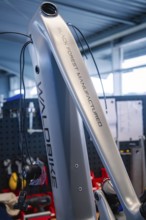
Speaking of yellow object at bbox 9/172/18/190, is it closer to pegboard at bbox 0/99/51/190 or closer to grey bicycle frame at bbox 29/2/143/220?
pegboard at bbox 0/99/51/190

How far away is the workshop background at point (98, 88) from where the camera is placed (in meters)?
1.30

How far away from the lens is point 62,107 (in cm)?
69

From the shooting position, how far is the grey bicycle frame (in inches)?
23.6

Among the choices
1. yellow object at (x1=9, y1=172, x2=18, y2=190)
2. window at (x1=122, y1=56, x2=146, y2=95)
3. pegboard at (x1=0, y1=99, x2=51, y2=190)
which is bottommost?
yellow object at (x1=9, y1=172, x2=18, y2=190)

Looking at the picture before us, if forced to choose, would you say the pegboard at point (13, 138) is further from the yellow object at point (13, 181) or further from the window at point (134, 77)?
the window at point (134, 77)

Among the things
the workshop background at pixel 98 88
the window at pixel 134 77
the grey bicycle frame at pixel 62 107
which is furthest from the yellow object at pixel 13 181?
the window at pixel 134 77

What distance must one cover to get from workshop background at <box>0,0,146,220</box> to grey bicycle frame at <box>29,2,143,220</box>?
96 mm

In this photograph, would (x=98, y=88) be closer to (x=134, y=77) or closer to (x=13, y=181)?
(x=134, y=77)

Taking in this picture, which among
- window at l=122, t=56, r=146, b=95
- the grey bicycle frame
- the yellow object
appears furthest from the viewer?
window at l=122, t=56, r=146, b=95

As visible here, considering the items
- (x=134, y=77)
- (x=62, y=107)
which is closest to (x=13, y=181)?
(x=62, y=107)

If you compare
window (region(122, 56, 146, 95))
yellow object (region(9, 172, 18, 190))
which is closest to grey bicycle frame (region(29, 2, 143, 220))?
yellow object (region(9, 172, 18, 190))

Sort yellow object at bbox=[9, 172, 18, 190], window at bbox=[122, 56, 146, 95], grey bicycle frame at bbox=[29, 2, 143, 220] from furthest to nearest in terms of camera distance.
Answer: window at bbox=[122, 56, 146, 95]
yellow object at bbox=[9, 172, 18, 190]
grey bicycle frame at bbox=[29, 2, 143, 220]

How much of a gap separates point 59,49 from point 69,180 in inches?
13.2

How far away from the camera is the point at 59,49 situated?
600 millimetres
